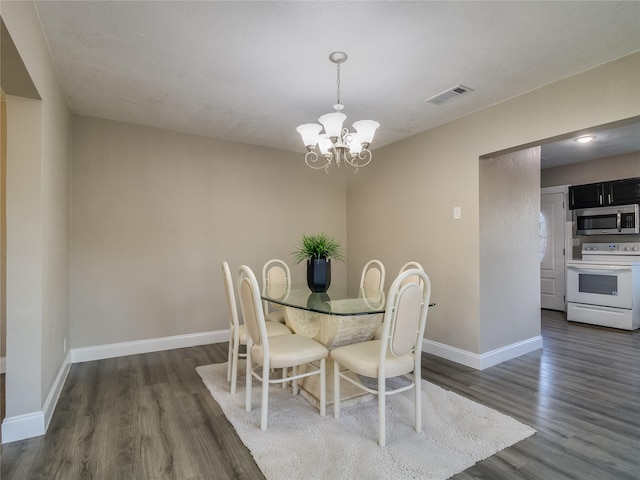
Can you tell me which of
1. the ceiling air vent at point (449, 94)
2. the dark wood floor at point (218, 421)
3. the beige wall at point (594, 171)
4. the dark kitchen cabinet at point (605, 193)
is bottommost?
the dark wood floor at point (218, 421)

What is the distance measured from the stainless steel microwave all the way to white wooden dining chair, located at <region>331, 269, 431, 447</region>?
4.73 meters

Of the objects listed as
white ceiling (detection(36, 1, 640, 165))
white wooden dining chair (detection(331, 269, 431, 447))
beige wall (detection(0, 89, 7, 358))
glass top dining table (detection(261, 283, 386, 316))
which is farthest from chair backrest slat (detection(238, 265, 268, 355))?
beige wall (detection(0, 89, 7, 358))

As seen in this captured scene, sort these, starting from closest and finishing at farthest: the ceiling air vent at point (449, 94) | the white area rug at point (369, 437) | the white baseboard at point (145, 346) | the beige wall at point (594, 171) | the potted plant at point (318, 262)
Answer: the white area rug at point (369, 437)
the ceiling air vent at point (449, 94)
the potted plant at point (318, 262)
the white baseboard at point (145, 346)
the beige wall at point (594, 171)

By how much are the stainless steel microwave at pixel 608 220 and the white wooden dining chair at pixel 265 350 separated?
516 centimetres

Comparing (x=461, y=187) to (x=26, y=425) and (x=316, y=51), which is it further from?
(x=26, y=425)

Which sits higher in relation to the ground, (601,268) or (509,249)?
(509,249)

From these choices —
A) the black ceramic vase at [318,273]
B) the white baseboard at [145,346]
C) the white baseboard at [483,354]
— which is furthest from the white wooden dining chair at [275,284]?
the white baseboard at [483,354]

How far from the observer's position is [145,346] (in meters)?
3.66

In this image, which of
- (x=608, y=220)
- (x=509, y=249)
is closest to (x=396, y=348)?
(x=509, y=249)

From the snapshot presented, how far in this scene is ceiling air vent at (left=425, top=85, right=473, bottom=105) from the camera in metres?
2.74

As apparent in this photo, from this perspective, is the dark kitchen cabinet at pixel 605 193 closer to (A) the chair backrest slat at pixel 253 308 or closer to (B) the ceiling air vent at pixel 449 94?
(B) the ceiling air vent at pixel 449 94

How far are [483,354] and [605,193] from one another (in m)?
3.76

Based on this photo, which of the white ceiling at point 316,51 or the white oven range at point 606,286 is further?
the white oven range at point 606,286

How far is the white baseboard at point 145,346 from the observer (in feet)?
11.1
